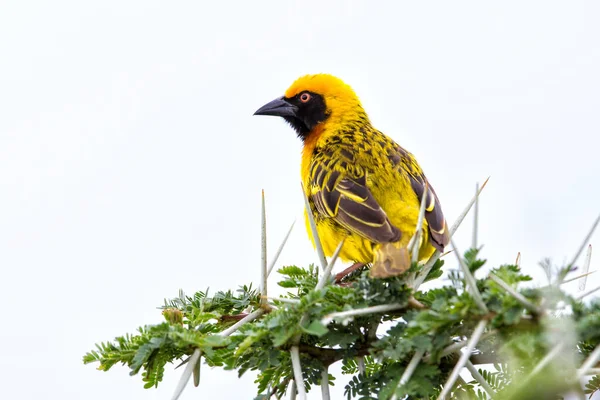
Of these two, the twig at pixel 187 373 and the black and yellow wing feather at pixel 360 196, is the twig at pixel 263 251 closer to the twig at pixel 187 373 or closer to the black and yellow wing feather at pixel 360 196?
the twig at pixel 187 373

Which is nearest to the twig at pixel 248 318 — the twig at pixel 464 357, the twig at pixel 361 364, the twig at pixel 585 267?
the twig at pixel 361 364

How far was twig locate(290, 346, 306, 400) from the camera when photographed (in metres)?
2.18

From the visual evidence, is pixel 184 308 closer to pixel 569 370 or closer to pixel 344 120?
pixel 569 370

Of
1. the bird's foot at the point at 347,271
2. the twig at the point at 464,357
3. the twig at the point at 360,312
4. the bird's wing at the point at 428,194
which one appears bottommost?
the twig at the point at 464,357

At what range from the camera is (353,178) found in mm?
4781

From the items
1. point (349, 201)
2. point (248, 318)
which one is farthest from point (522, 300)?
point (349, 201)

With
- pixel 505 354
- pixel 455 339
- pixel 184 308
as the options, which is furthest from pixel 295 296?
pixel 505 354

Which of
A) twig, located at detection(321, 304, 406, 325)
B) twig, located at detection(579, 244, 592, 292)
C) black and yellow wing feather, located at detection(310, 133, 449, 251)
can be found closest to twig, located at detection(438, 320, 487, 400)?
twig, located at detection(321, 304, 406, 325)

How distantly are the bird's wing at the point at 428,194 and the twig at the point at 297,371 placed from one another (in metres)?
1.34

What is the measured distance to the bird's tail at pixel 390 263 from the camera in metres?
2.55

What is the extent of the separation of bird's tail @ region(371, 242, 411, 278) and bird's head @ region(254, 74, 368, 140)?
3.34 m

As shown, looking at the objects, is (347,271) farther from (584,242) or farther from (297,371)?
(584,242)

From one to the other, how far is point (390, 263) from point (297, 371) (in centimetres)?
61

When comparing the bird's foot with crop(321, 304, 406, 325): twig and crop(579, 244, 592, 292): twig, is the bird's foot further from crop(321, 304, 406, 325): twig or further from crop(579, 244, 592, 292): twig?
crop(321, 304, 406, 325): twig
